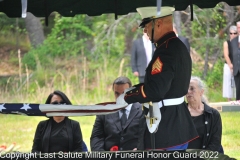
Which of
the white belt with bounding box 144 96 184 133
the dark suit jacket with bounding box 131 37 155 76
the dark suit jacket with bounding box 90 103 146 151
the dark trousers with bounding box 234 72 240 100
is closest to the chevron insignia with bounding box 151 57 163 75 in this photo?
the white belt with bounding box 144 96 184 133

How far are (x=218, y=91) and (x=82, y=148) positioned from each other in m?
6.63

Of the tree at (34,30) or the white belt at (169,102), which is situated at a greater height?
the tree at (34,30)

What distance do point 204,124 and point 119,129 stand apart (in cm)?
89

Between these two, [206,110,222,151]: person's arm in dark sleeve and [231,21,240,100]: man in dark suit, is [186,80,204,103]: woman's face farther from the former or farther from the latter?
[231,21,240,100]: man in dark suit

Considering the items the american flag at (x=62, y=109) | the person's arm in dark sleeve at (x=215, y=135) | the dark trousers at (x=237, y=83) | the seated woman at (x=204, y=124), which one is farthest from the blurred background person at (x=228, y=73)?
the american flag at (x=62, y=109)

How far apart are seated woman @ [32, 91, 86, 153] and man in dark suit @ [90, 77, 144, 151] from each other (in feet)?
0.66

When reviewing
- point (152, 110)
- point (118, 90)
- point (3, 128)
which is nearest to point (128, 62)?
point (3, 128)

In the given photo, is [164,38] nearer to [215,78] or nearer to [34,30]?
[215,78]

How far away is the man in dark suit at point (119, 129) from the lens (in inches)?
284

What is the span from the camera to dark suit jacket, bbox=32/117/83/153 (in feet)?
23.4

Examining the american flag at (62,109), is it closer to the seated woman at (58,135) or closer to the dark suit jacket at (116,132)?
the seated woman at (58,135)

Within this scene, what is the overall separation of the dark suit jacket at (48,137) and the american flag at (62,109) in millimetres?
1161

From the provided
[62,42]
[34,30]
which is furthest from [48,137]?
[34,30]

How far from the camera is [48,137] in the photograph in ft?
23.4
